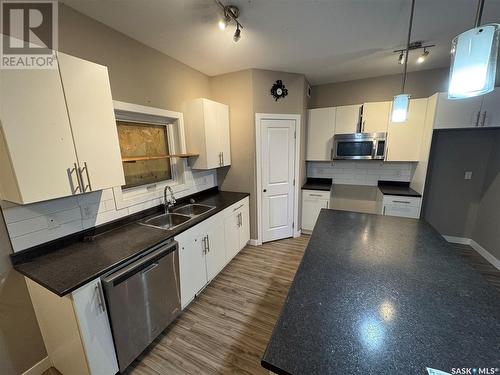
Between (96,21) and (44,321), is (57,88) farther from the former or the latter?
(44,321)

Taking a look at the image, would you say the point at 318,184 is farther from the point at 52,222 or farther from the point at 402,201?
the point at 52,222

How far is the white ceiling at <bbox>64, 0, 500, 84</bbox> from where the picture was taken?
1547 mm

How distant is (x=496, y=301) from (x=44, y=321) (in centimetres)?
271

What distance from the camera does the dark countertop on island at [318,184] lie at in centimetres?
350

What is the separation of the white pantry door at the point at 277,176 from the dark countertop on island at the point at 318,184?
16.0 inches

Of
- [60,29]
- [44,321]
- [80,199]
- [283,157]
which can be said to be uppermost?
[60,29]

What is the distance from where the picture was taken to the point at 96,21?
5.51 feet

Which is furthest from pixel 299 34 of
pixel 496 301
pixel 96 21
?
pixel 496 301

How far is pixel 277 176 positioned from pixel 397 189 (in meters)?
1.89

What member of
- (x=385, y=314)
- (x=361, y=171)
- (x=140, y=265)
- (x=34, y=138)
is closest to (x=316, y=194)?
(x=361, y=171)

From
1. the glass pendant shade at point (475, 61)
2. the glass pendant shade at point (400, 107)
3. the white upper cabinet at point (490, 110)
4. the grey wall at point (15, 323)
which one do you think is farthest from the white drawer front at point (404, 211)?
the grey wall at point (15, 323)

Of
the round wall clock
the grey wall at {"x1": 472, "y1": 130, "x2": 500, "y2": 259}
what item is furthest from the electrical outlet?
the grey wall at {"x1": 472, "y1": 130, "x2": 500, "y2": 259}

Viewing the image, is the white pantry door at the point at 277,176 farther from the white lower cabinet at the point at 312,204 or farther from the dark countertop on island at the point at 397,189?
the dark countertop on island at the point at 397,189

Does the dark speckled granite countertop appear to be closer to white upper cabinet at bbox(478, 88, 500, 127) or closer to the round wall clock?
white upper cabinet at bbox(478, 88, 500, 127)
